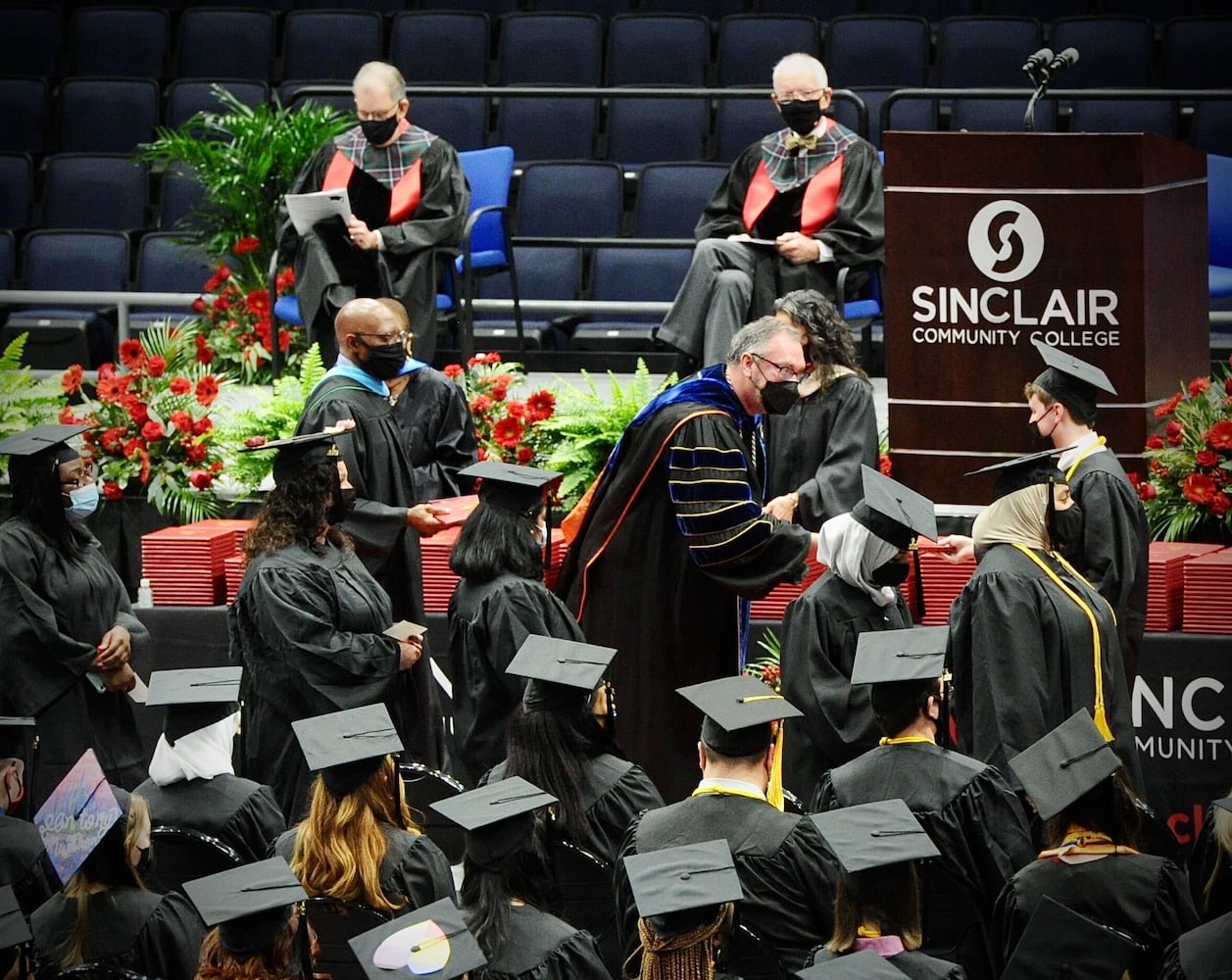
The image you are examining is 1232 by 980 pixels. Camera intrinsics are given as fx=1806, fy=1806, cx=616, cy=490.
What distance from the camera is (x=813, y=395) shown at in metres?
6.81

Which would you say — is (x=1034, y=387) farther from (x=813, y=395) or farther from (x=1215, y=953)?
(x=1215, y=953)

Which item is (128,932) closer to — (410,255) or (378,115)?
(410,255)

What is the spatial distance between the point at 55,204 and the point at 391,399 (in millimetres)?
4974

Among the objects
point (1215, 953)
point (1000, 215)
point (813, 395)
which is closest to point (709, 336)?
point (813, 395)

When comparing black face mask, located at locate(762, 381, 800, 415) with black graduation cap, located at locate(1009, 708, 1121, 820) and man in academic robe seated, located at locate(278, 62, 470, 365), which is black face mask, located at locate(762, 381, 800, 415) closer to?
black graduation cap, located at locate(1009, 708, 1121, 820)

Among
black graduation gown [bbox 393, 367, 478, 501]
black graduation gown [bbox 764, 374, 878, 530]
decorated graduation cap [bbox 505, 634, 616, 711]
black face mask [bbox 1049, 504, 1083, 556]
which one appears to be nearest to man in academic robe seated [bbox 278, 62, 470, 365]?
black graduation gown [bbox 393, 367, 478, 501]

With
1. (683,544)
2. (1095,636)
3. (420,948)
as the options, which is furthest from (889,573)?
(420,948)

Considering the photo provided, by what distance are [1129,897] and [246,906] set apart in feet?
5.78

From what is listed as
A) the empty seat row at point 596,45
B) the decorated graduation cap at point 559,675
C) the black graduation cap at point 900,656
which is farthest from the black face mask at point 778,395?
the empty seat row at point 596,45

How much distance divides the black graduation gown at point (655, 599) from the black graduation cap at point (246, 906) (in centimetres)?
229

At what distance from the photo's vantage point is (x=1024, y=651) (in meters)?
4.98

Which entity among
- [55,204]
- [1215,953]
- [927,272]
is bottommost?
[1215,953]

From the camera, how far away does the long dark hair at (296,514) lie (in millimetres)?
5379

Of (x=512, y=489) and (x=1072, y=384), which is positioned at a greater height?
(x=1072, y=384)
